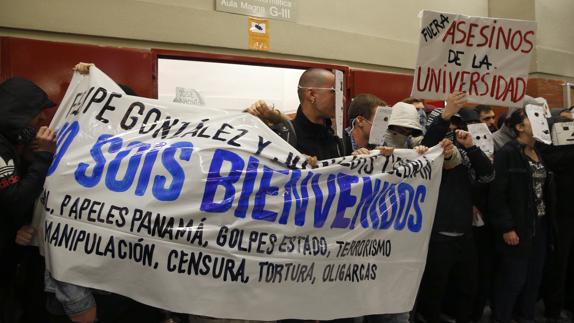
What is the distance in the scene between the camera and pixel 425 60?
3.46m

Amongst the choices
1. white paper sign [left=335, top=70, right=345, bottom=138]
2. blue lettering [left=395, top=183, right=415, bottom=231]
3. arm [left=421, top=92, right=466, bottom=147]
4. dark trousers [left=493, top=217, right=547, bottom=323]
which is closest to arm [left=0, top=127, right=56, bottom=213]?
white paper sign [left=335, top=70, right=345, bottom=138]

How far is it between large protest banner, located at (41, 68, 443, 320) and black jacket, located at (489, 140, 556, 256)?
1.82 metres

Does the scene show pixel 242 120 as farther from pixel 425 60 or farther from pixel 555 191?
pixel 555 191

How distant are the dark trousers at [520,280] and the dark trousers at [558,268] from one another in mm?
191

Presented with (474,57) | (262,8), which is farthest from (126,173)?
(262,8)

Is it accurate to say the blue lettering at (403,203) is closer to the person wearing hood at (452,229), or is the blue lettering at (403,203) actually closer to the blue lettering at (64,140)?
the person wearing hood at (452,229)

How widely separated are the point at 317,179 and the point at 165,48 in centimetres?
281

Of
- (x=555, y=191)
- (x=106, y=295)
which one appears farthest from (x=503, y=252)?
(x=106, y=295)

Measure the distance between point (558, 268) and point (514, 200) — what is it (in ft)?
3.37

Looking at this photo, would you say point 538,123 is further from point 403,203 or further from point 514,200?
point 403,203

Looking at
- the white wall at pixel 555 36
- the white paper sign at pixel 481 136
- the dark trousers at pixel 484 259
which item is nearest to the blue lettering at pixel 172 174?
the white paper sign at pixel 481 136

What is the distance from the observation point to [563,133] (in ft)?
14.9

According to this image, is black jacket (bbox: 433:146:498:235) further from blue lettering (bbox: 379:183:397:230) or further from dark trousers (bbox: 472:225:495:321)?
blue lettering (bbox: 379:183:397:230)

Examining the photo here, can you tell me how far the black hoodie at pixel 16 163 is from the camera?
2.20m
